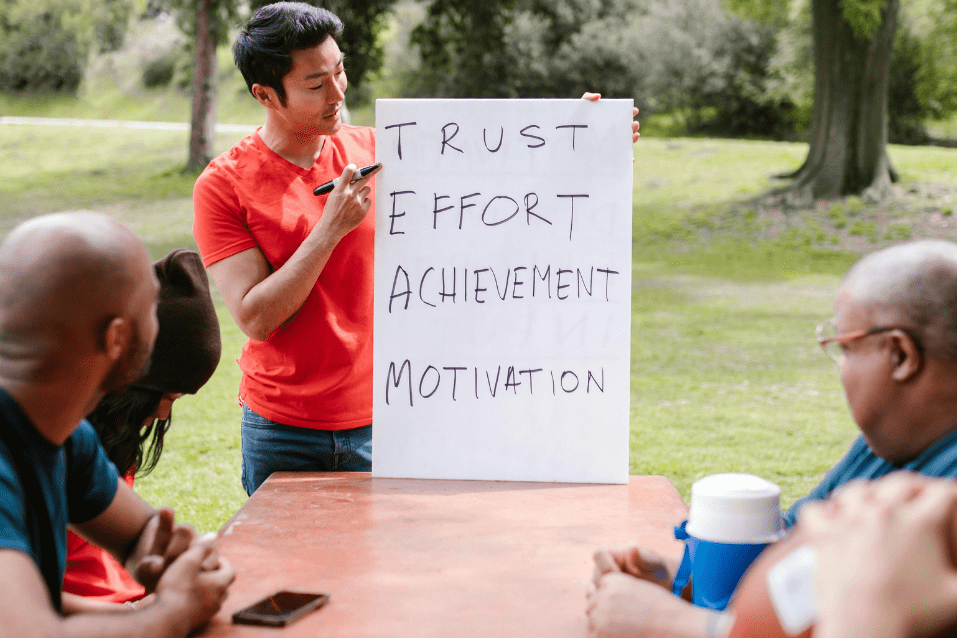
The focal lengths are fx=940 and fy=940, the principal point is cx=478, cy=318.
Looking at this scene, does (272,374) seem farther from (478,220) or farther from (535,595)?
(535,595)

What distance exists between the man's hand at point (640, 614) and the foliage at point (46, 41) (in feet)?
111

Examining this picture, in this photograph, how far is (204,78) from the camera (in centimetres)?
1728

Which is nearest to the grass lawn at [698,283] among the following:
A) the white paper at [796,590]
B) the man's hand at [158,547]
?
the man's hand at [158,547]

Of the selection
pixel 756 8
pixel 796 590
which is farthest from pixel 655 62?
pixel 796 590

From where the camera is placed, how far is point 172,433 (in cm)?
645

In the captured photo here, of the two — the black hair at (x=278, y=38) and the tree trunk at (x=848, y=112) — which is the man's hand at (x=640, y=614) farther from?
the tree trunk at (x=848, y=112)

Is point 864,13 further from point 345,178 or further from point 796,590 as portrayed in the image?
point 796,590

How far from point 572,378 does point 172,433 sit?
480cm

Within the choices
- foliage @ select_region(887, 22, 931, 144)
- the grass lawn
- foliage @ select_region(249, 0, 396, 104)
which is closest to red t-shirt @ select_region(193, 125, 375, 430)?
the grass lawn

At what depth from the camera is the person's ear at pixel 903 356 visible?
1.36m

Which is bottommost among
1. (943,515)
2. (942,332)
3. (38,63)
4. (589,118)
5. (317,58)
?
(943,515)

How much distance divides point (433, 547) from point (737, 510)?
657 mm

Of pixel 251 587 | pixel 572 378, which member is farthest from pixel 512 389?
pixel 251 587

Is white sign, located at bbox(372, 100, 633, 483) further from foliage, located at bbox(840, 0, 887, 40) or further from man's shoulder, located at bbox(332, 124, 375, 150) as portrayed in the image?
foliage, located at bbox(840, 0, 887, 40)
